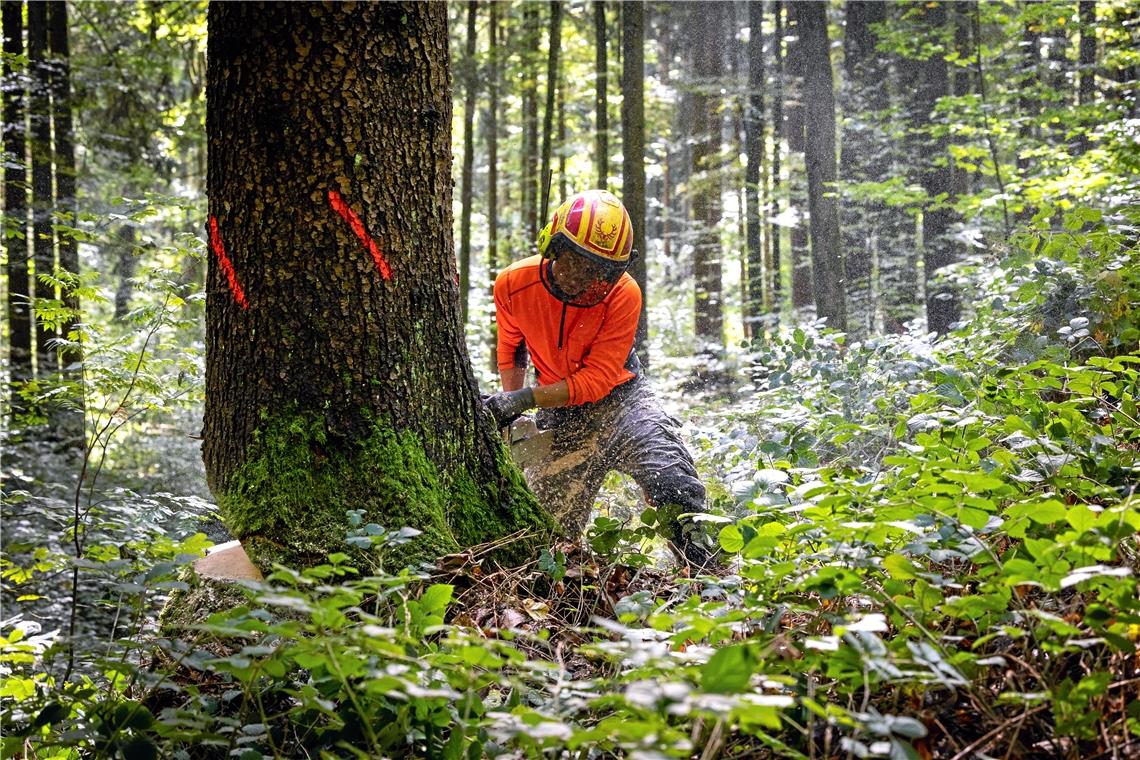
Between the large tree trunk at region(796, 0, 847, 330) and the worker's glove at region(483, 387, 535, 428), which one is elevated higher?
the large tree trunk at region(796, 0, 847, 330)

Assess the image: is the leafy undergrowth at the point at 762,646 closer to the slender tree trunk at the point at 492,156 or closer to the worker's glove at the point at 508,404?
the worker's glove at the point at 508,404

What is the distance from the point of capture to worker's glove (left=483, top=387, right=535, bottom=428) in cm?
477

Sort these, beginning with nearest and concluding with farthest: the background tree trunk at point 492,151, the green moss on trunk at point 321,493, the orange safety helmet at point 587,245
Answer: the green moss on trunk at point 321,493 → the orange safety helmet at point 587,245 → the background tree trunk at point 492,151

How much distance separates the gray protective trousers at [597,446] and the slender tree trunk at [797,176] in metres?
11.0

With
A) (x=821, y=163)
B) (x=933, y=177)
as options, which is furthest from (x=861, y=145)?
(x=821, y=163)

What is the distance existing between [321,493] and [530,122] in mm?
12784

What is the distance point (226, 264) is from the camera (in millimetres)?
3033

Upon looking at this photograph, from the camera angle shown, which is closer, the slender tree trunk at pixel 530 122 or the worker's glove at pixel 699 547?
the worker's glove at pixel 699 547

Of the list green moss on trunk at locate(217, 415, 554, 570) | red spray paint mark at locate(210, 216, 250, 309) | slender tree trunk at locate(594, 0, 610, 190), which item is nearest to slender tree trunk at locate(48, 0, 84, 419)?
slender tree trunk at locate(594, 0, 610, 190)

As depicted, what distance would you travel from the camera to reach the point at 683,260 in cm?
2300

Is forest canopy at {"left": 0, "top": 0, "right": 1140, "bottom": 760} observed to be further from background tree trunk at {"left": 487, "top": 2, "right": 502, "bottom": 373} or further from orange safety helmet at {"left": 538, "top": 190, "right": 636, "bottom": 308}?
background tree trunk at {"left": 487, "top": 2, "right": 502, "bottom": 373}

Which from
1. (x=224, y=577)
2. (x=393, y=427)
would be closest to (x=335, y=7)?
(x=393, y=427)

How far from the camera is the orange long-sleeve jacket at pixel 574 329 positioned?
548 cm

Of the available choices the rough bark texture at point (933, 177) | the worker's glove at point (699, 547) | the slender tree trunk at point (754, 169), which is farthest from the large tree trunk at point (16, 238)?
the rough bark texture at point (933, 177)
